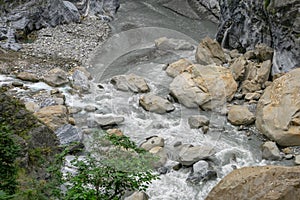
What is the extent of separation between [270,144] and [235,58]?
623 cm

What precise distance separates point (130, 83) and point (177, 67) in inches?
92.3

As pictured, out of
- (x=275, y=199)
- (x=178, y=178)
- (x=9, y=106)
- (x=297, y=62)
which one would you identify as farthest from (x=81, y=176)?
(x=297, y=62)

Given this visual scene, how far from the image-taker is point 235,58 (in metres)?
16.0

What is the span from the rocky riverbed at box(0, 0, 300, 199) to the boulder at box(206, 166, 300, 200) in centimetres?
2

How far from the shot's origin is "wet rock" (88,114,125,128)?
1171 centimetres

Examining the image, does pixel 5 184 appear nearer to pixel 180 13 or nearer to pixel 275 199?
pixel 275 199

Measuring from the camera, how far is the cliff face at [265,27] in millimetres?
13773

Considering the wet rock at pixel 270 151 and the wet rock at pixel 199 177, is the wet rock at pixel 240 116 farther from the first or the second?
the wet rock at pixel 199 177

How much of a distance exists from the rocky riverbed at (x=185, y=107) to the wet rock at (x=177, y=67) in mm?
41

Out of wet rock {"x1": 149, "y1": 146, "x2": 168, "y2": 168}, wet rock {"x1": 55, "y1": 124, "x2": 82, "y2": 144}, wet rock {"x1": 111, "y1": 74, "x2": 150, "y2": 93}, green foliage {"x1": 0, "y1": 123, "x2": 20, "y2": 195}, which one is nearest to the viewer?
green foliage {"x1": 0, "y1": 123, "x2": 20, "y2": 195}

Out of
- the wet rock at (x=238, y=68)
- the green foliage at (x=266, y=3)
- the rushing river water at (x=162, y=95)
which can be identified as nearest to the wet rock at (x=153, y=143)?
the rushing river water at (x=162, y=95)

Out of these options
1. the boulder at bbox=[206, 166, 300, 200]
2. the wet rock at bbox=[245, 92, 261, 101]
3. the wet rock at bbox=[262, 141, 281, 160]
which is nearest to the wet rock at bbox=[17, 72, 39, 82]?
the wet rock at bbox=[245, 92, 261, 101]

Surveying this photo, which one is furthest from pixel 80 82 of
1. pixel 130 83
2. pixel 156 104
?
pixel 156 104

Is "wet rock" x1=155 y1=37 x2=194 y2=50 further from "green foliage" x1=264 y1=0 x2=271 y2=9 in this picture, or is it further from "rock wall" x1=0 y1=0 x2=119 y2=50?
"rock wall" x1=0 y1=0 x2=119 y2=50
